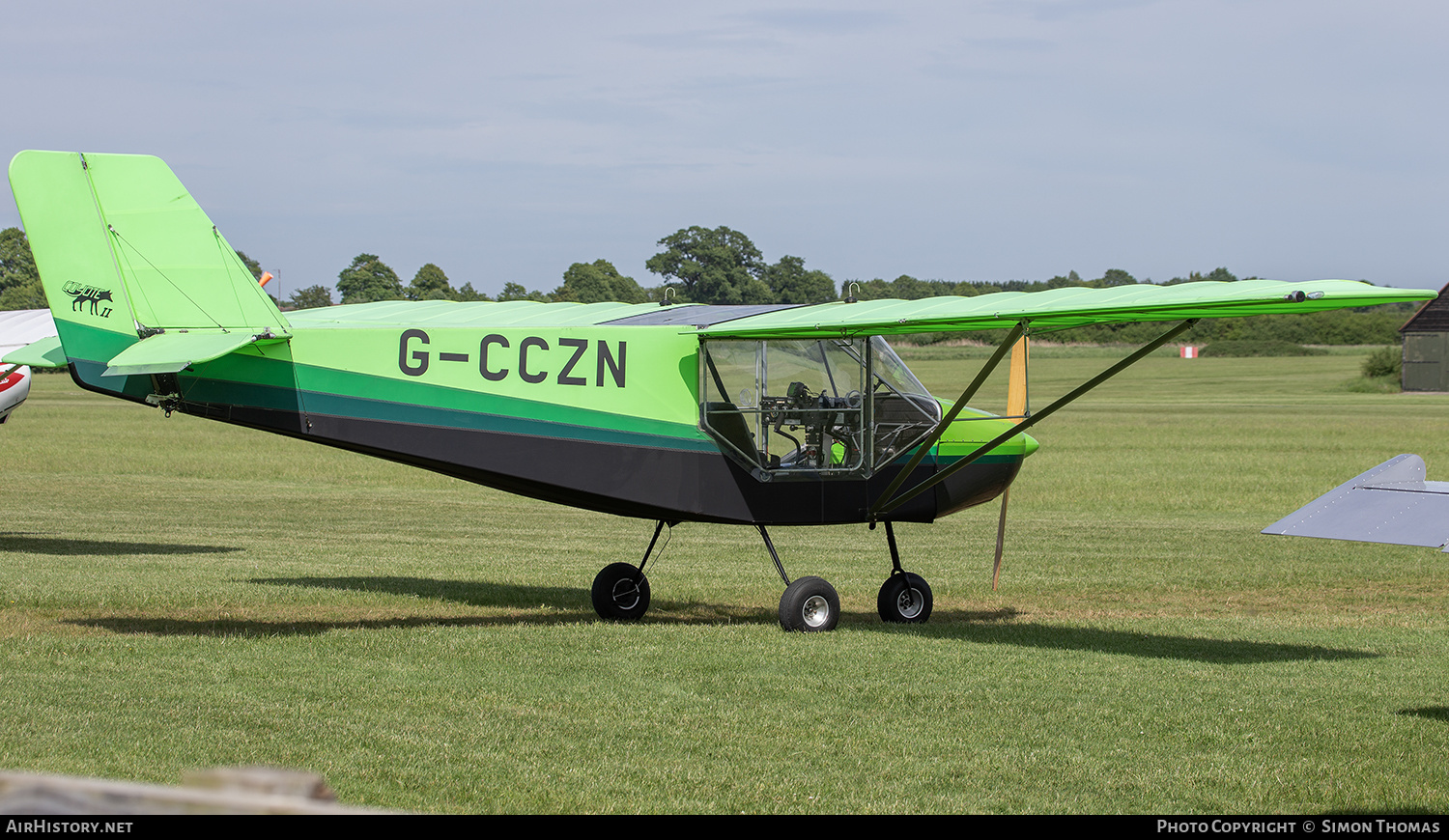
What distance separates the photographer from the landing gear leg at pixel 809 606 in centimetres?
1034

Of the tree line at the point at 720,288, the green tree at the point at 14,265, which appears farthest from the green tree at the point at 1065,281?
the green tree at the point at 14,265

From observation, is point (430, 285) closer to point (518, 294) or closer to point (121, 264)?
point (518, 294)

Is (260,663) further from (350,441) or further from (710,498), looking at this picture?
(710,498)

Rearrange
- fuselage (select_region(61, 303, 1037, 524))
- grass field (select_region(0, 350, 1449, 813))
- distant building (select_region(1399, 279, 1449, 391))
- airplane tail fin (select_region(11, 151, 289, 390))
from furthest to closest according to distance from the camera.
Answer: distant building (select_region(1399, 279, 1449, 391)) < fuselage (select_region(61, 303, 1037, 524)) < airplane tail fin (select_region(11, 151, 289, 390)) < grass field (select_region(0, 350, 1449, 813))

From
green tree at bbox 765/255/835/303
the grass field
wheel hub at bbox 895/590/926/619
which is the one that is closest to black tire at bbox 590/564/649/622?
the grass field

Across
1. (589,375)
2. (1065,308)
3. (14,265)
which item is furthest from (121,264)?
(14,265)

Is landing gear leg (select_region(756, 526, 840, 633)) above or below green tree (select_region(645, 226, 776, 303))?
below

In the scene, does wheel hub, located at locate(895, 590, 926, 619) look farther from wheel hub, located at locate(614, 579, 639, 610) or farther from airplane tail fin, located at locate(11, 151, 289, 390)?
airplane tail fin, located at locate(11, 151, 289, 390)

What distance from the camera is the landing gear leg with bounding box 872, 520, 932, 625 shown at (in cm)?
1131

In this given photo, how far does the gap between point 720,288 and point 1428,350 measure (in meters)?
37.0

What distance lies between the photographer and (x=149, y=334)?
29.9ft

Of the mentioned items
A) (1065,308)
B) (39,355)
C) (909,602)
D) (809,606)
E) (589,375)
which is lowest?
(909,602)

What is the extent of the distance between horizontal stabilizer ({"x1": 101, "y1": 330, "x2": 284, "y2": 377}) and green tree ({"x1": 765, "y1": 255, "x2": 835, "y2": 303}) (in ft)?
264

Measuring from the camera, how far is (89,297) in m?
9.06
